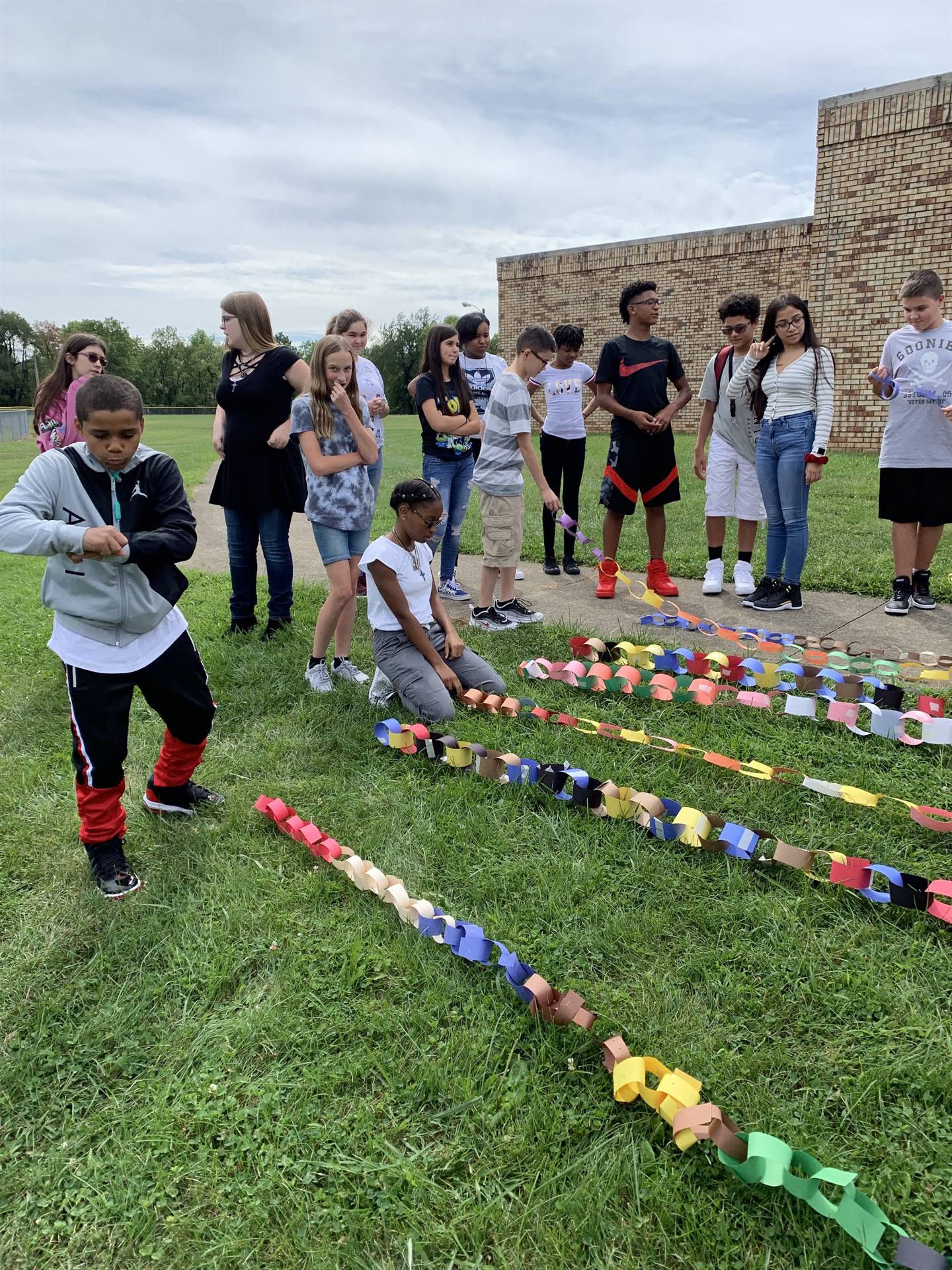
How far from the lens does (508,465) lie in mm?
5746

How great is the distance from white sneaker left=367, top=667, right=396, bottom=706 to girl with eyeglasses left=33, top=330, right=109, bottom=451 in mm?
2287

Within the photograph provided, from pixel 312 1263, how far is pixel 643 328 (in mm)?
5932

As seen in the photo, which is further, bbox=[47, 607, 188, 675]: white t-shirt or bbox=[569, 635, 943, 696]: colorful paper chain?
bbox=[569, 635, 943, 696]: colorful paper chain

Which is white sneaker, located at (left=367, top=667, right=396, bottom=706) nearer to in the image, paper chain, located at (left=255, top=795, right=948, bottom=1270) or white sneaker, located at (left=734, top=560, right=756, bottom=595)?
paper chain, located at (left=255, top=795, right=948, bottom=1270)

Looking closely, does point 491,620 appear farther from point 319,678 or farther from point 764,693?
point 764,693

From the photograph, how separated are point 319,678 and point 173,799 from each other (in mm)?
1437

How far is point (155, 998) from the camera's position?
2.63m

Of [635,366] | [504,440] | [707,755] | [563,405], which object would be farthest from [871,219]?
[707,755]

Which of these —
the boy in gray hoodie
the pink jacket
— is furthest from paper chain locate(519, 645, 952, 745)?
the pink jacket

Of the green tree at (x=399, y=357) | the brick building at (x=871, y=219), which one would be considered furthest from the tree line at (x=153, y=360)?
the brick building at (x=871, y=219)

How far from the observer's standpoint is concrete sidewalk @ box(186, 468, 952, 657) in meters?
5.40

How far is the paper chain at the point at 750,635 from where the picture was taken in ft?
15.2

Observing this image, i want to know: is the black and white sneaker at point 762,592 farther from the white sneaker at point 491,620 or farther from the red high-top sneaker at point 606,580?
the white sneaker at point 491,620

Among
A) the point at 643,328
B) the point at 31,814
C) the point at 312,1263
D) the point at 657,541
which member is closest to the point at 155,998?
the point at 312,1263
